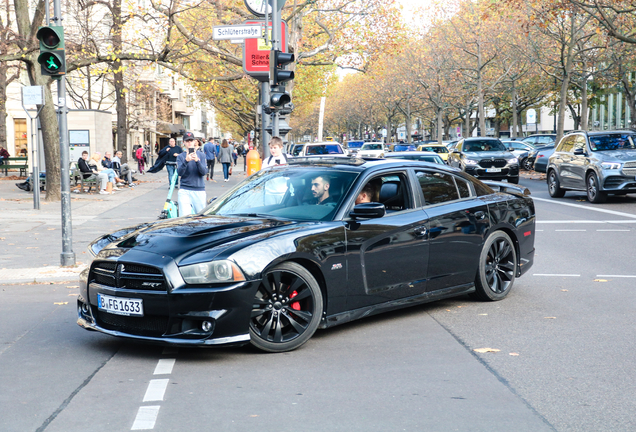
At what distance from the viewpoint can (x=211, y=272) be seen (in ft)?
17.6

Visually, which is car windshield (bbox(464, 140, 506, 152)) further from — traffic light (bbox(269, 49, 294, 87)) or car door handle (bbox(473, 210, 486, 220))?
car door handle (bbox(473, 210, 486, 220))

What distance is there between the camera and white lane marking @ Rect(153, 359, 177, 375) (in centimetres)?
524

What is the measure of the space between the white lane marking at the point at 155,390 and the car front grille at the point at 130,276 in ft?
2.18

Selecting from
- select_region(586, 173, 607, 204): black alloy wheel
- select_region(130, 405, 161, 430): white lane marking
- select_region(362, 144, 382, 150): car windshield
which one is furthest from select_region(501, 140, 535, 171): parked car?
select_region(130, 405, 161, 430): white lane marking

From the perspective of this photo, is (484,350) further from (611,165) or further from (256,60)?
(611,165)

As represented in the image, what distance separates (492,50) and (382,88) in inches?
1031

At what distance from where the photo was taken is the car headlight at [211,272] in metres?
5.35

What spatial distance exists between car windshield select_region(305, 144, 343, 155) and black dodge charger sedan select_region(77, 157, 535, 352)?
19634mm

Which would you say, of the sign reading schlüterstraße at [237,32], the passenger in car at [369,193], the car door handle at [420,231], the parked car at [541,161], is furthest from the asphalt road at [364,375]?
the parked car at [541,161]

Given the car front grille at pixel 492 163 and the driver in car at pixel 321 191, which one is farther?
the car front grille at pixel 492 163

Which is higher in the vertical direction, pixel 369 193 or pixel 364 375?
pixel 369 193

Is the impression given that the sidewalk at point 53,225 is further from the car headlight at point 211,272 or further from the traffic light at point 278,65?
the car headlight at point 211,272

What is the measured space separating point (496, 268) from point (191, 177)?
6.05 metres

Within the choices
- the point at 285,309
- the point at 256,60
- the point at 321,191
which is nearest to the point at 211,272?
the point at 285,309
